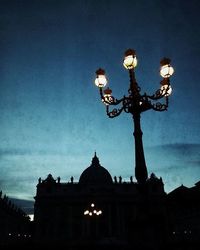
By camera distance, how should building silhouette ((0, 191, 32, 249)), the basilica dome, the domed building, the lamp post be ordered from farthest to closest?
the basilica dome
the domed building
building silhouette ((0, 191, 32, 249))
the lamp post

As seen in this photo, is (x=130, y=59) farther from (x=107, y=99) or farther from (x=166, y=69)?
(x=107, y=99)

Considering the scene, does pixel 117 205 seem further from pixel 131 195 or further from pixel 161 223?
pixel 161 223

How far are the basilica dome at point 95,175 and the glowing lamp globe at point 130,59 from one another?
159ft

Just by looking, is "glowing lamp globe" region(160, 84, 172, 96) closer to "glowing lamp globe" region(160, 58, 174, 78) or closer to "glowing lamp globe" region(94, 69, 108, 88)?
"glowing lamp globe" region(160, 58, 174, 78)

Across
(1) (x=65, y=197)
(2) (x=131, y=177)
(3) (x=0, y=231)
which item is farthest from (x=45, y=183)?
(3) (x=0, y=231)

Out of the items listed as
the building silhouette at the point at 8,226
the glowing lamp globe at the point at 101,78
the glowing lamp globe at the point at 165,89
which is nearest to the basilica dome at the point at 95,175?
the building silhouette at the point at 8,226

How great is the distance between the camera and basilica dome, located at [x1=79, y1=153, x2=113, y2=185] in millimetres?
56719

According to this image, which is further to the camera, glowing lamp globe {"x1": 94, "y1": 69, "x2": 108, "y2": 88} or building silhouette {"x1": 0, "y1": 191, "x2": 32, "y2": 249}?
building silhouette {"x1": 0, "y1": 191, "x2": 32, "y2": 249}

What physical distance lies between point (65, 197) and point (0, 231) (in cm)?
2573

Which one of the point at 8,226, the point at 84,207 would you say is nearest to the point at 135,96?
the point at 8,226

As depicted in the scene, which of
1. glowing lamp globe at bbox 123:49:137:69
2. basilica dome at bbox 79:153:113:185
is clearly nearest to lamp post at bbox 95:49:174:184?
glowing lamp globe at bbox 123:49:137:69

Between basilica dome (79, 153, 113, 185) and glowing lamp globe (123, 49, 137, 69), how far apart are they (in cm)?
4852

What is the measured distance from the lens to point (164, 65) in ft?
28.5

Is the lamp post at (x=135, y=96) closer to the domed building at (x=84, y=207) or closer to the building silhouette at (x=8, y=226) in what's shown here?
the building silhouette at (x=8, y=226)
